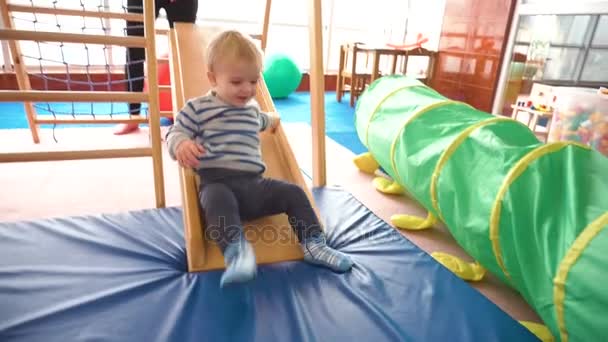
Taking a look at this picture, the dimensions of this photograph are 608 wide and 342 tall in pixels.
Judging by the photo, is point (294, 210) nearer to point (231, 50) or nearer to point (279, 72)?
point (231, 50)

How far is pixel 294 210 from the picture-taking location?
1.12 metres

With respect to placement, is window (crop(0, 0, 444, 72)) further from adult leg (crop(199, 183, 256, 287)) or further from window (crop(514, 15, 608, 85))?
adult leg (crop(199, 183, 256, 287))

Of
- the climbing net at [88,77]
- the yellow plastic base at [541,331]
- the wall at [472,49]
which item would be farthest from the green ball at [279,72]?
the yellow plastic base at [541,331]

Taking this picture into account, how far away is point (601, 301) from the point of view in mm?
733

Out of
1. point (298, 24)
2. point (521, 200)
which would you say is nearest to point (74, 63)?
point (298, 24)

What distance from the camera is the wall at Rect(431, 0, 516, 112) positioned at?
11.1 feet

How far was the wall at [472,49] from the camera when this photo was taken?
3383mm

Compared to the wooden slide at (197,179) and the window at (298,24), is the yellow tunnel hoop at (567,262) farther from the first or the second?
the window at (298,24)

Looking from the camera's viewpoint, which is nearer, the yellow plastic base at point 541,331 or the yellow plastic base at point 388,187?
the yellow plastic base at point 541,331

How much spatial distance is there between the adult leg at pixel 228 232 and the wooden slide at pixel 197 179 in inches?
2.0

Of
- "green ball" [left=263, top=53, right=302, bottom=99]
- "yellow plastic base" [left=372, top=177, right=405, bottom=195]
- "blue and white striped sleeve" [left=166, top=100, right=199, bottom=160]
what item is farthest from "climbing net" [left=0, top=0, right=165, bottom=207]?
"green ball" [left=263, top=53, right=302, bottom=99]

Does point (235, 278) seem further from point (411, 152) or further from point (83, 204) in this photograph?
point (83, 204)

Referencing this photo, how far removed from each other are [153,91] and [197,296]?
0.76 meters

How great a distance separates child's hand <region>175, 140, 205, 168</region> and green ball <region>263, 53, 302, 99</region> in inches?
119
